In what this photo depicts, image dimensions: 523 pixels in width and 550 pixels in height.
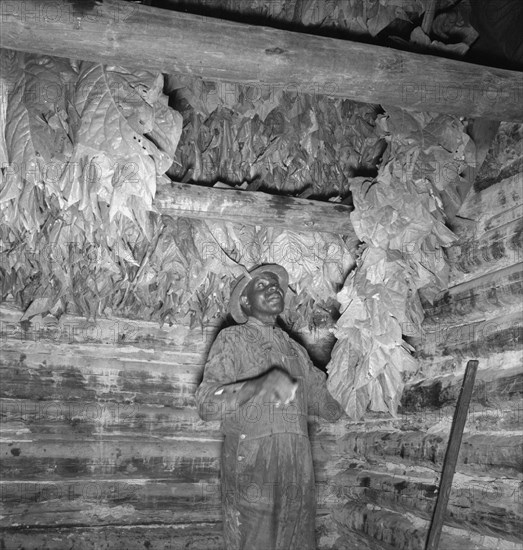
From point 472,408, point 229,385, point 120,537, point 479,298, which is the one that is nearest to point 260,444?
point 229,385

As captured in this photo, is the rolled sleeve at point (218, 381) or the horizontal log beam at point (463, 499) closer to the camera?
the rolled sleeve at point (218, 381)

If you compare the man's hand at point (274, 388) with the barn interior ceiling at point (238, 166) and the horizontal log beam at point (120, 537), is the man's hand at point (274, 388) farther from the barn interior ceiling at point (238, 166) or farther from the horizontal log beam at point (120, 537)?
the horizontal log beam at point (120, 537)

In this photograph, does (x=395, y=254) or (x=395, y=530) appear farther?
(x=395, y=530)

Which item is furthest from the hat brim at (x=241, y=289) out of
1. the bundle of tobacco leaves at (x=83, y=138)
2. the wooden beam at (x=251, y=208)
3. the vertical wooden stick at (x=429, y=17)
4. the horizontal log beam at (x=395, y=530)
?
the horizontal log beam at (x=395, y=530)

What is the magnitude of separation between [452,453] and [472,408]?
35 cm

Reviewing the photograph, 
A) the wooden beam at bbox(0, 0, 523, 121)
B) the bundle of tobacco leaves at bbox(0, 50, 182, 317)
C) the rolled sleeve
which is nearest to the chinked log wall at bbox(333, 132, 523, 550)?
the wooden beam at bbox(0, 0, 523, 121)

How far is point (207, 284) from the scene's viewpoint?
222 inches

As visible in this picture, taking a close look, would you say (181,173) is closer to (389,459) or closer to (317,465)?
(389,459)

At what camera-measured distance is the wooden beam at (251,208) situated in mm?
4262

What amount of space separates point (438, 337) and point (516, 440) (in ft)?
4.37

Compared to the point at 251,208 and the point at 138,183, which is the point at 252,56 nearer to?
the point at 138,183

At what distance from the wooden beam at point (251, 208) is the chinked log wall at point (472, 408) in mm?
978

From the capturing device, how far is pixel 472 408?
A: 419 cm

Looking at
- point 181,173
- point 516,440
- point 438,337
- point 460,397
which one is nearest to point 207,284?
point 181,173
